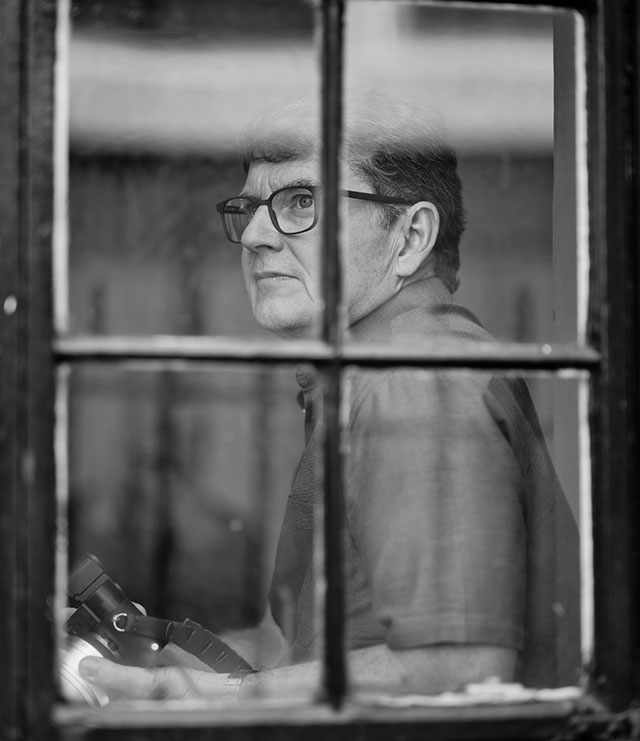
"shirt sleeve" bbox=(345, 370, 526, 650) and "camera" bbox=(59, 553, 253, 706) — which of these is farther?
"camera" bbox=(59, 553, 253, 706)

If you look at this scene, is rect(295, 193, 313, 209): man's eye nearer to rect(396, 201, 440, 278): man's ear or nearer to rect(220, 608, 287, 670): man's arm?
rect(396, 201, 440, 278): man's ear

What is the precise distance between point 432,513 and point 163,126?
4969mm

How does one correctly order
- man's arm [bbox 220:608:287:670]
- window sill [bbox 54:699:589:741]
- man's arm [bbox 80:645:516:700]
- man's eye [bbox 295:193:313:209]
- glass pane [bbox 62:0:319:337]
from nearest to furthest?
1. window sill [bbox 54:699:589:741]
2. man's arm [bbox 80:645:516:700]
3. glass pane [bbox 62:0:319:337]
4. man's eye [bbox 295:193:313:209]
5. man's arm [bbox 220:608:287:670]

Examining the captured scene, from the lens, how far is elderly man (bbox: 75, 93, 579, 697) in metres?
1.39

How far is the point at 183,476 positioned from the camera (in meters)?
11.1

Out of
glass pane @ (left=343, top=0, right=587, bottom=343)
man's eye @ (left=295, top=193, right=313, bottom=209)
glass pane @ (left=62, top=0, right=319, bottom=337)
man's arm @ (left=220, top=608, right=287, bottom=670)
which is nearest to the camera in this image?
glass pane @ (left=62, top=0, right=319, bottom=337)

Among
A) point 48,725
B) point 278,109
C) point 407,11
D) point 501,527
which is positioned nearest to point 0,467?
point 48,725

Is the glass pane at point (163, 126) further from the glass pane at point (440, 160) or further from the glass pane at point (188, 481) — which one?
the glass pane at point (188, 481)

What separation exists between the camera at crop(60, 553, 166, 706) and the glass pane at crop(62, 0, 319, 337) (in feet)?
1.40

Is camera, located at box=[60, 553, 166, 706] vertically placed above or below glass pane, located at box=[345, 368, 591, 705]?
below

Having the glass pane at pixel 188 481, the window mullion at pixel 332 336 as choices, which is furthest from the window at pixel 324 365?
the glass pane at pixel 188 481

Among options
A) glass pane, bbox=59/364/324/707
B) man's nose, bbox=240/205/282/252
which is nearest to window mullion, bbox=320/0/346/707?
man's nose, bbox=240/205/282/252

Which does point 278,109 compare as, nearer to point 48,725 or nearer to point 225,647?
point 225,647

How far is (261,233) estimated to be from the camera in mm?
2027
